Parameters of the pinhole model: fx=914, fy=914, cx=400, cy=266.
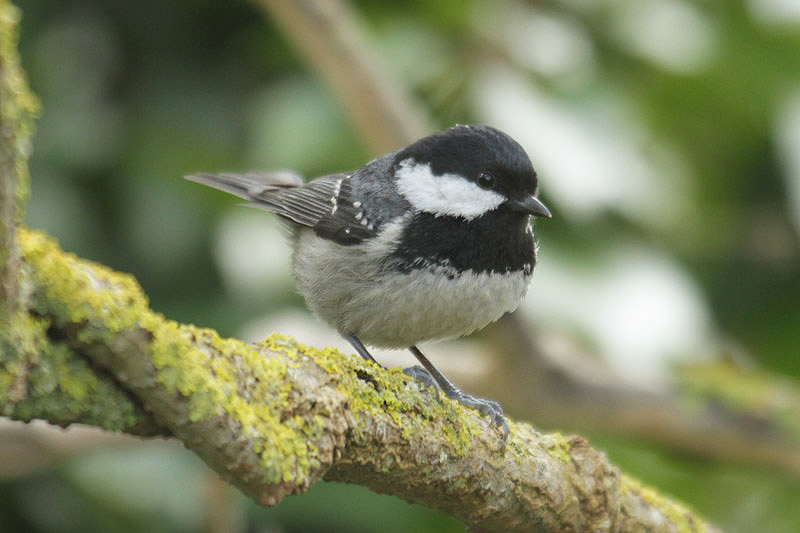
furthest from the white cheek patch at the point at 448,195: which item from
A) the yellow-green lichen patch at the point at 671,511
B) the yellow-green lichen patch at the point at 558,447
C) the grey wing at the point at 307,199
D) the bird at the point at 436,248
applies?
the yellow-green lichen patch at the point at 671,511

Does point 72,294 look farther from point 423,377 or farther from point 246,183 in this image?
point 246,183

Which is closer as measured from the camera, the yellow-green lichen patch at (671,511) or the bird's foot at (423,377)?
the bird's foot at (423,377)

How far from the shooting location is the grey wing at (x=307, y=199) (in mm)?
2852

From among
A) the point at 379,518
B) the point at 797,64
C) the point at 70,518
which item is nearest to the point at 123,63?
the point at 70,518

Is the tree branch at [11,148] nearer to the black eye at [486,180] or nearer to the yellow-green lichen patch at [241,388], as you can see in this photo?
the yellow-green lichen patch at [241,388]

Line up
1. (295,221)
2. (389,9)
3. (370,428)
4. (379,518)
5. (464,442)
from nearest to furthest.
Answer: (370,428), (464,442), (295,221), (379,518), (389,9)

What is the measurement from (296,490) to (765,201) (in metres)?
4.32

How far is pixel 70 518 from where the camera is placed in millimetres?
4180

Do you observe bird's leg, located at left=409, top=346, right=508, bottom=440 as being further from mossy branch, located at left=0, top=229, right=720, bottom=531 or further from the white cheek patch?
the white cheek patch

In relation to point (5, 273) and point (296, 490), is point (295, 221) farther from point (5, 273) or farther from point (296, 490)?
point (5, 273)

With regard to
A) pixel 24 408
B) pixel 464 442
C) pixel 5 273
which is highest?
pixel 464 442

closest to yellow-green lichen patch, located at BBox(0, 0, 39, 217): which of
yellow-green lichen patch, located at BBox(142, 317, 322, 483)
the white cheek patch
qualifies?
yellow-green lichen patch, located at BBox(142, 317, 322, 483)

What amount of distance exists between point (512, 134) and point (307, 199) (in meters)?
1.30

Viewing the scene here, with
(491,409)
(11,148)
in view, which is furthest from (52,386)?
(491,409)
